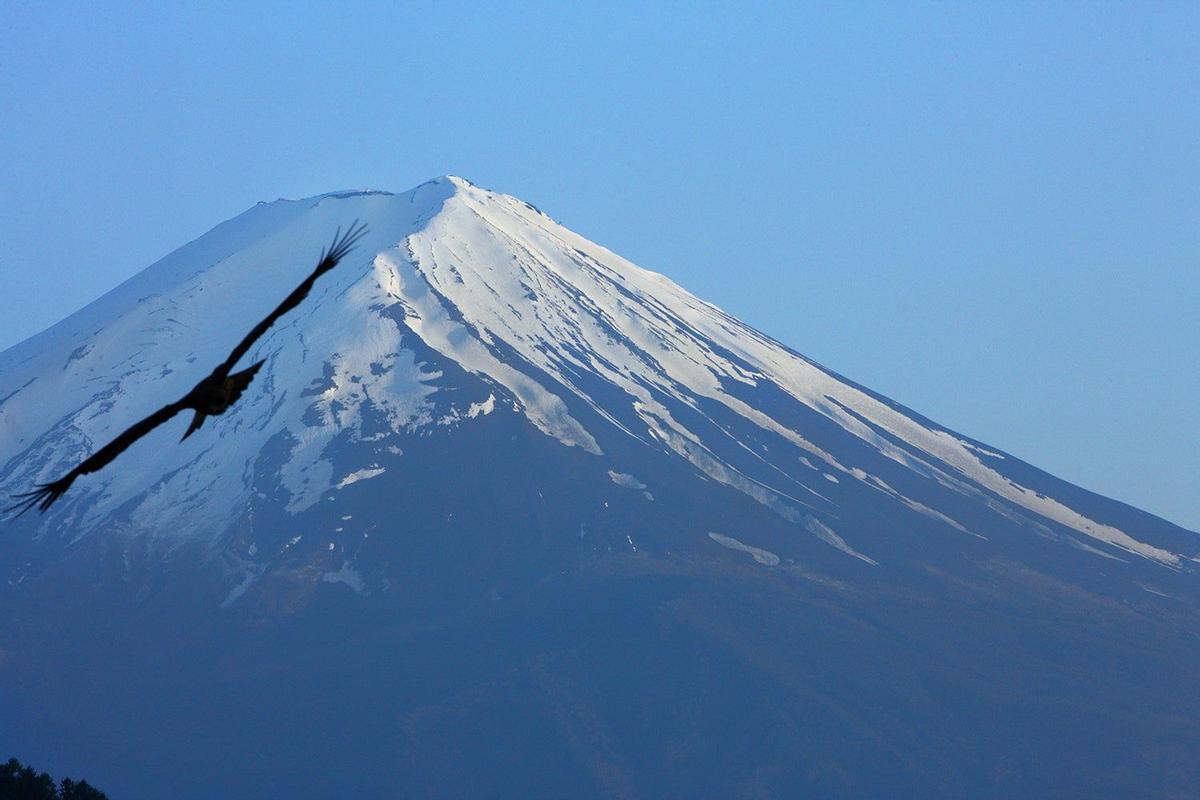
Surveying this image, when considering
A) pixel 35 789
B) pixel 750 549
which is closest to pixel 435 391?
pixel 750 549

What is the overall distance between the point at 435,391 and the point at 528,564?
16.6m

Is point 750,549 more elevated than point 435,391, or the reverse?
point 435,391

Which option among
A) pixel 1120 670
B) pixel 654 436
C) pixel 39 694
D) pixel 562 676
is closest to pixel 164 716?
pixel 39 694

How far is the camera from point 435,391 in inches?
5266

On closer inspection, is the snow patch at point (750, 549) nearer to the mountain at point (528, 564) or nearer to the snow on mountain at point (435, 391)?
the mountain at point (528, 564)

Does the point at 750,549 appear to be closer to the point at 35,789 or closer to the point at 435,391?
the point at 435,391

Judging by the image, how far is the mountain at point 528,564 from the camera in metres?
109

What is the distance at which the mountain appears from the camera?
109 metres

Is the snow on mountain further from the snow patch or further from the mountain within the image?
the snow patch

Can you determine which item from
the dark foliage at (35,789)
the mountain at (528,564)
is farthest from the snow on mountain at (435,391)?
the dark foliage at (35,789)

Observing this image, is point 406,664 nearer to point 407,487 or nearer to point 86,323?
point 407,487

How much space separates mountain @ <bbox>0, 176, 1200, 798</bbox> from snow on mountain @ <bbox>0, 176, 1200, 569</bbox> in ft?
1.01

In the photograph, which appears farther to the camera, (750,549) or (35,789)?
(750,549)

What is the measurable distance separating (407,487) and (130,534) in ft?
61.3
